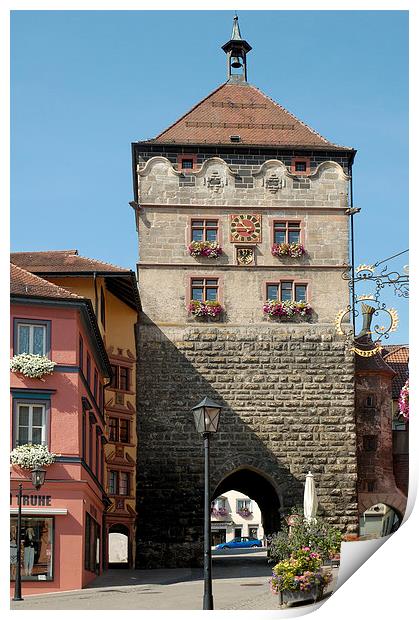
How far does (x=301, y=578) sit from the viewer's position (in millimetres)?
20453

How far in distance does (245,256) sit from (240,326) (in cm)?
209

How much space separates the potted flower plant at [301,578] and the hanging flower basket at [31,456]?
235 inches

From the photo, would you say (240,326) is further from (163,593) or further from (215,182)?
(163,593)

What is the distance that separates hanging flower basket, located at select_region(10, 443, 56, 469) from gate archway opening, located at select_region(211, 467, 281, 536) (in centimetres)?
1191

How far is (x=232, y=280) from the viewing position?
121 feet

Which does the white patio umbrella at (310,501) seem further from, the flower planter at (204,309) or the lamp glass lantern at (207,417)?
the lamp glass lantern at (207,417)

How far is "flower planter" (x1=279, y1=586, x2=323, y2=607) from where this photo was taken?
807 inches

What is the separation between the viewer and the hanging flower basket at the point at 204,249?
36844mm

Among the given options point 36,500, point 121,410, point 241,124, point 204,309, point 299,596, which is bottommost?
point 299,596

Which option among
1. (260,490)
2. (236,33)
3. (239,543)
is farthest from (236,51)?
(239,543)

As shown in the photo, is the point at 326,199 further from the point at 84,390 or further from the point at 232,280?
the point at 84,390

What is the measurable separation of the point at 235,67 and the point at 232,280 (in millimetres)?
8889

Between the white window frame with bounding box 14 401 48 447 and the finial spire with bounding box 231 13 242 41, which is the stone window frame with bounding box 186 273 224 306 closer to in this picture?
the finial spire with bounding box 231 13 242 41
